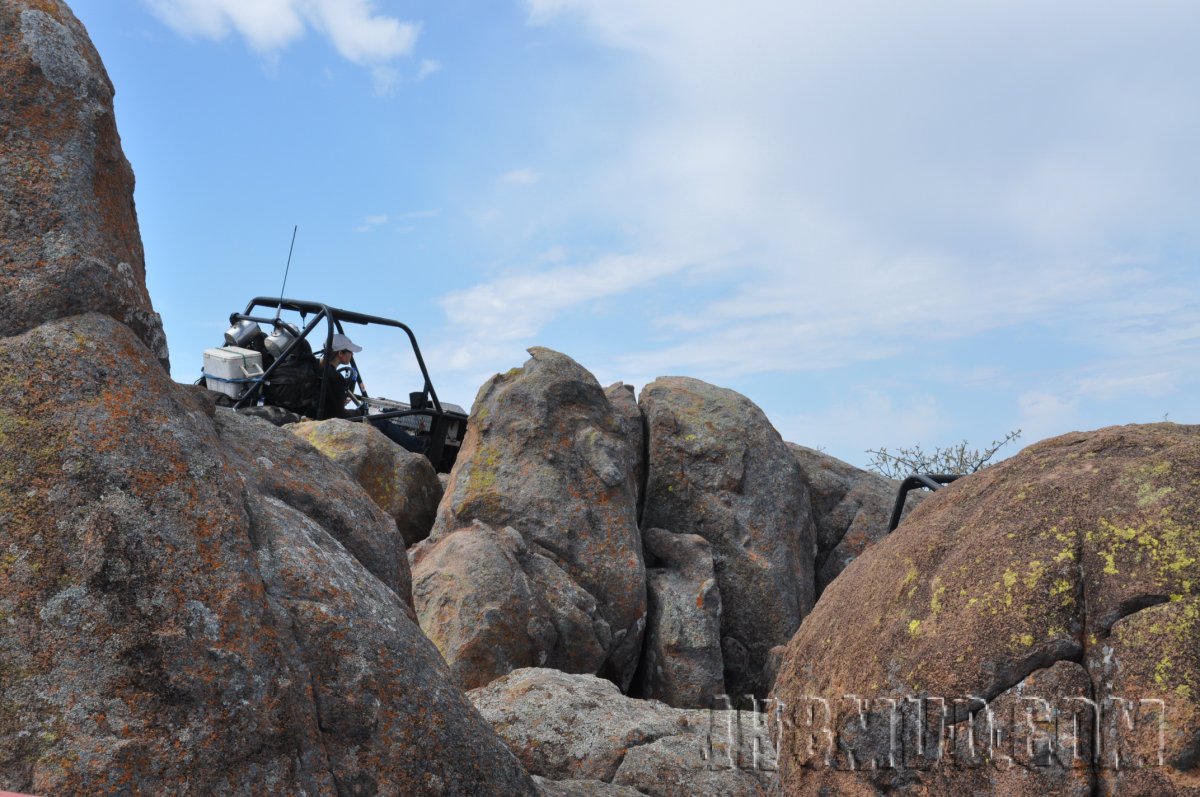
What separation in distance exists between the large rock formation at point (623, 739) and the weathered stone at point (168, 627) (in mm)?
2145

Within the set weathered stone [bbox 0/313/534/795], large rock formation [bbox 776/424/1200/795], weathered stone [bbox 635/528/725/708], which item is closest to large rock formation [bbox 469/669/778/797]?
large rock formation [bbox 776/424/1200/795]

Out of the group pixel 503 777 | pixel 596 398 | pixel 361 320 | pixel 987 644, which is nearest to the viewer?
pixel 987 644

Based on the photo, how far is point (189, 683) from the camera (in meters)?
4.00

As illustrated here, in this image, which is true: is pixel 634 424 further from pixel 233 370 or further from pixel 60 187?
pixel 60 187

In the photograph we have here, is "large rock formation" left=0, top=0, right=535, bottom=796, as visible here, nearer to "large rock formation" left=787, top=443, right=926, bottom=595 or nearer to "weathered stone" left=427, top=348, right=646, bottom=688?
"weathered stone" left=427, top=348, right=646, bottom=688

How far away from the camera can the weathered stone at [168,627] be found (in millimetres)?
3881

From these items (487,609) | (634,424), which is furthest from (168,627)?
(634,424)

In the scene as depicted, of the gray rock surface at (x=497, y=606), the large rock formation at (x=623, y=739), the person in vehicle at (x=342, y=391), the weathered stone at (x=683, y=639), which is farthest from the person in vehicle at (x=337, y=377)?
the large rock formation at (x=623, y=739)

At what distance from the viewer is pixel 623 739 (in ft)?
23.7

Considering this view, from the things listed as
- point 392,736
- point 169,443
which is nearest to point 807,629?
point 392,736

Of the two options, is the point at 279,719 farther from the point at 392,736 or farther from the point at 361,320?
the point at 361,320

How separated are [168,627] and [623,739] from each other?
12.7 ft

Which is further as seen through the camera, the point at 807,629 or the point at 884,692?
the point at 807,629

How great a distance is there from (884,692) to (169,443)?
295cm
